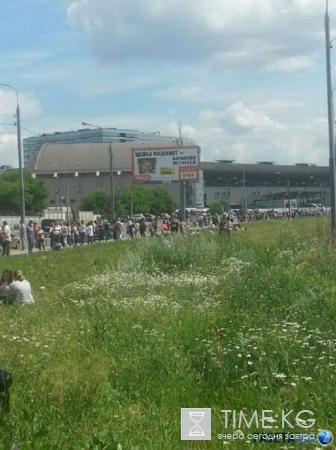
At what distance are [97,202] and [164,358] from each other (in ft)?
322

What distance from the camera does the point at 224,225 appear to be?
42844mm

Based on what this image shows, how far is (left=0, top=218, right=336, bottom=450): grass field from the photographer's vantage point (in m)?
7.19

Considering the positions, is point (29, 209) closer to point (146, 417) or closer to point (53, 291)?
point (53, 291)

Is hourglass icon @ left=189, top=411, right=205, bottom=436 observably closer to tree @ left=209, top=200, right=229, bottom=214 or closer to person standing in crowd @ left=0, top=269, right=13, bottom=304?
person standing in crowd @ left=0, top=269, right=13, bottom=304

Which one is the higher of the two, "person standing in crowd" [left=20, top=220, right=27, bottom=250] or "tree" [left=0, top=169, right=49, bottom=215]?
"tree" [left=0, top=169, right=49, bottom=215]

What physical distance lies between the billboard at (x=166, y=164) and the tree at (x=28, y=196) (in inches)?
1869

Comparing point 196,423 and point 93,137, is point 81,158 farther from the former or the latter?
point 196,423

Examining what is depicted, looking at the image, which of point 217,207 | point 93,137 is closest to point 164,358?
point 217,207

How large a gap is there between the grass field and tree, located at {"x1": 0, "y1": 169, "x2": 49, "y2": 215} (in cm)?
9028

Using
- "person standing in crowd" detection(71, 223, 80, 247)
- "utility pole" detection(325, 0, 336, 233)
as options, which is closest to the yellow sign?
"person standing in crowd" detection(71, 223, 80, 247)

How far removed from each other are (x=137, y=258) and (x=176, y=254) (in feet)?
3.89

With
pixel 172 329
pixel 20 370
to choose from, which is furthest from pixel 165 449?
pixel 172 329

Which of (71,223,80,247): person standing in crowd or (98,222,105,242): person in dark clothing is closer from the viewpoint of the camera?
(71,223,80,247): person standing in crowd

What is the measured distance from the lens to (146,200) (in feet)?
357
